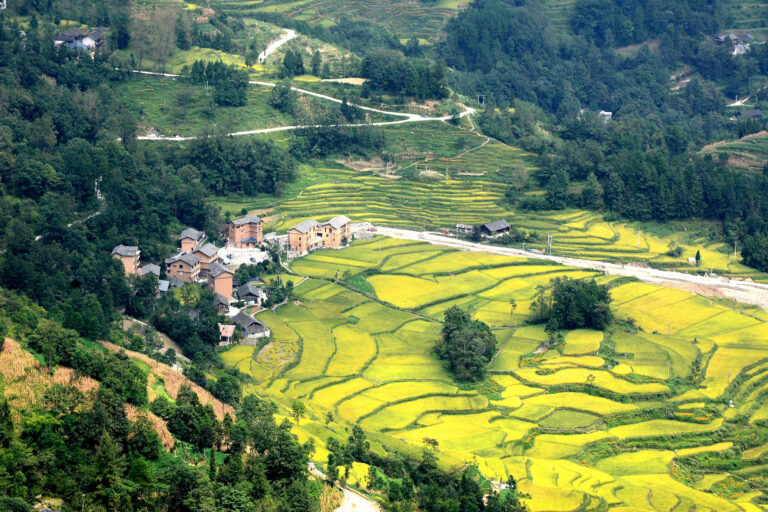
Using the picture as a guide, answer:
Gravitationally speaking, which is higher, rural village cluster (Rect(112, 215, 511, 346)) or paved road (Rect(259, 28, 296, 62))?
paved road (Rect(259, 28, 296, 62))

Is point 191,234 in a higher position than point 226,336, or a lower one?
higher

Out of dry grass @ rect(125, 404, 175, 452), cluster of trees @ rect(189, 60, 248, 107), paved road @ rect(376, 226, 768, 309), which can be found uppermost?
cluster of trees @ rect(189, 60, 248, 107)

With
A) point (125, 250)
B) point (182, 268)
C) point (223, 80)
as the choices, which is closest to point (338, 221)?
point (182, 268)

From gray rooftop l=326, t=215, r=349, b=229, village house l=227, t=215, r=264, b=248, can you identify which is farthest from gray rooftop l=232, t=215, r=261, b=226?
gray rooftop l=326, t=215, r=349, b=229

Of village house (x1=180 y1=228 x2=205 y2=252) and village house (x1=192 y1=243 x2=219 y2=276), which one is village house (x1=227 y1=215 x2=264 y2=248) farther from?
village house (x1=192 y1=243 x2=219 y2=276)

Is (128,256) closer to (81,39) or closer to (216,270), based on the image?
(216,270)

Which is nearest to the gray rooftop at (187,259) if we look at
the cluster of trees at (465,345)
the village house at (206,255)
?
the village house at (206,255)

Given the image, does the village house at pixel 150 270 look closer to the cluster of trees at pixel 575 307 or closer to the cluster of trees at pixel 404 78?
the cluster of trees at pixel 575 307
